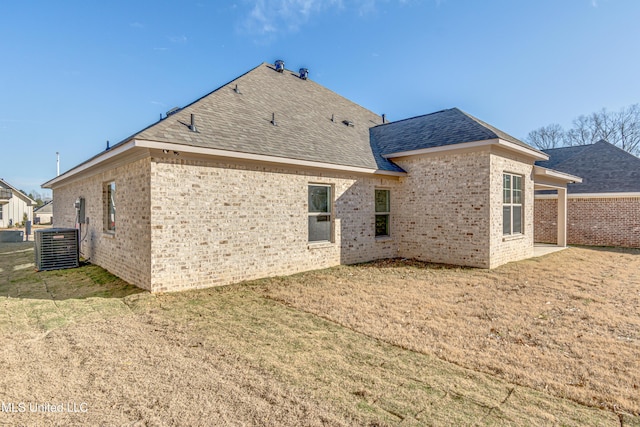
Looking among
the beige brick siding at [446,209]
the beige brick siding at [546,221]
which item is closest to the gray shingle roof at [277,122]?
the beige brick siding at [446,209]

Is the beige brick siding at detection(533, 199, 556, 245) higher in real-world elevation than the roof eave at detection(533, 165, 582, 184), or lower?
lower

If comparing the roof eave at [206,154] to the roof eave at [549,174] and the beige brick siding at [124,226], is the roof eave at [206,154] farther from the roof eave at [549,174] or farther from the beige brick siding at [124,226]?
the roof eave at [549,174]

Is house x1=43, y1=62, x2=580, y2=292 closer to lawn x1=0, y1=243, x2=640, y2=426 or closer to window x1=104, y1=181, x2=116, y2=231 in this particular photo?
window x1=104, y1=181, x2=116, y2=231

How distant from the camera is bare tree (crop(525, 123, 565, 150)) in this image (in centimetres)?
4156

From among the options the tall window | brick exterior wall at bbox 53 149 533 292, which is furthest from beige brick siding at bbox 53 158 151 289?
the tall window

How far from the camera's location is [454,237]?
1028 cm

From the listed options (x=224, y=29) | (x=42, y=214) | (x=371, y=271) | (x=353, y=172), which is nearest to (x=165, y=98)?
(x=224, y=29)

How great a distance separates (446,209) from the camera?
10.4 meters

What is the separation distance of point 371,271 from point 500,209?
15.3 ft

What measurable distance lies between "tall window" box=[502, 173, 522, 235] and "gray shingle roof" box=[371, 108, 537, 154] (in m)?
1.20

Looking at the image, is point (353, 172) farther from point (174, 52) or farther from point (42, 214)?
point (42, 214)

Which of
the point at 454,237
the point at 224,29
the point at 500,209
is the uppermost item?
the point at 224,29

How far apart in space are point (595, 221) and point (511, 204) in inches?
360

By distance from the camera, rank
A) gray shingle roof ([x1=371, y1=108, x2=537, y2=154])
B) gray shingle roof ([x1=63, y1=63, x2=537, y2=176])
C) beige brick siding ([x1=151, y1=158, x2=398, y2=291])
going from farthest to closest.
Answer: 1. gray shingle roof ([x1=371, y1=108, x2=537, y2=154])
2. gray shingle roof ([x1=63, y1=63, x2=537, y2=176])
3. beige brick siding ([x1=151, y1=158, x2=398, y2=291])
